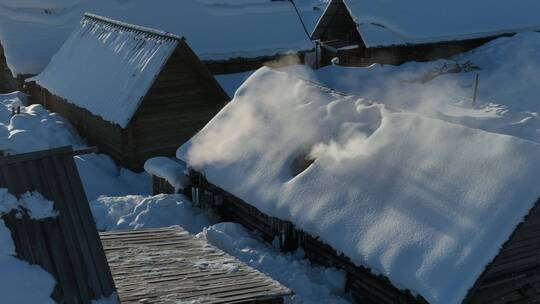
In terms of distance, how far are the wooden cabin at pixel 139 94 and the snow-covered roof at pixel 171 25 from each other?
4242 mm

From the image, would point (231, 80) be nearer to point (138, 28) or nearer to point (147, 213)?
point (138, 28)

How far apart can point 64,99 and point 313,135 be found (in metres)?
11.8

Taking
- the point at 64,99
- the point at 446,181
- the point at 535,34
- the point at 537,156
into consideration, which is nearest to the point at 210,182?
the point at 446,181

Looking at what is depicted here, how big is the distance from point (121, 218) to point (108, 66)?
8278mm

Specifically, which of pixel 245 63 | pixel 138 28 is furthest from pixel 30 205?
pixel 245 63

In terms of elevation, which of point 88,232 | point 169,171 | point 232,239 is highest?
point 88,232

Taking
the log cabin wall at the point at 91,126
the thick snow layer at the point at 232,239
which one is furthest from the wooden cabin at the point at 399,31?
the thick snow layer at the point at 232,239

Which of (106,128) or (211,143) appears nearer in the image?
(211,143)

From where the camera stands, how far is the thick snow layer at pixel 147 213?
15.9 m

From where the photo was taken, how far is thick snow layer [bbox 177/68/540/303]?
10.9 meters

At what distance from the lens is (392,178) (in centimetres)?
1270

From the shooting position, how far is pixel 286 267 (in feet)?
43.8

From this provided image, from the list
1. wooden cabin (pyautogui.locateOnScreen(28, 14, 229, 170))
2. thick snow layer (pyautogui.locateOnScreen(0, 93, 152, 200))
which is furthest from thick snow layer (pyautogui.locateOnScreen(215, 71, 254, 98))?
thick snow layer (pyautogui.locateOnScreen(0, 93, 152, 200))

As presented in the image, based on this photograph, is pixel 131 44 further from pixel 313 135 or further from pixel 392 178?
pixel 392 178
